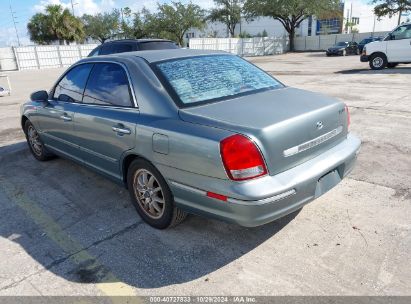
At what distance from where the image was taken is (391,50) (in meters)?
16.1

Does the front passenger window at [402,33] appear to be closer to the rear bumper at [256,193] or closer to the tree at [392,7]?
the rear bumper at [256,193]

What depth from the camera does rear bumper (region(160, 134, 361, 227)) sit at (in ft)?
8.43

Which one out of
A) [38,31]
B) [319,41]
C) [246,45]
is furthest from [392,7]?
[38,31]

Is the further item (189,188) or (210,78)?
(210,78)

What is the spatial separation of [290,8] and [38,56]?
91.8ft

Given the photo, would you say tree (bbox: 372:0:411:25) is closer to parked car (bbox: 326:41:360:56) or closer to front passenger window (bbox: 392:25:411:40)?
parked car (bbox: 326:41:360:56)

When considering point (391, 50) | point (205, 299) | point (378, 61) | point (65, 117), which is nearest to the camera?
point (205, 299)

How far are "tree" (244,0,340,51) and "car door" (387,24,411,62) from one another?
28159 mm

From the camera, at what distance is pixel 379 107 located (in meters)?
8.34

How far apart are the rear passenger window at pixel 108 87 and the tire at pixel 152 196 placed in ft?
2.14

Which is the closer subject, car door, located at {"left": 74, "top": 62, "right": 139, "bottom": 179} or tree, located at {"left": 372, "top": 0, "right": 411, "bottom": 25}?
car door, located at {"left": 74, "top": 62, "right": 139, "bottom": 179}

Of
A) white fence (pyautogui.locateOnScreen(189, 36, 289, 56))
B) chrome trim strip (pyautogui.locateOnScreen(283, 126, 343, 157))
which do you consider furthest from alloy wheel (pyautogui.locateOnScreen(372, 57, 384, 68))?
white fence (pyautogui.locateOnScreen(189, 36, 289, 56))

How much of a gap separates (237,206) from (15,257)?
204cm

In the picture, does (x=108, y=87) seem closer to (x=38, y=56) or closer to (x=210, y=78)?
(x=210, y=78)
